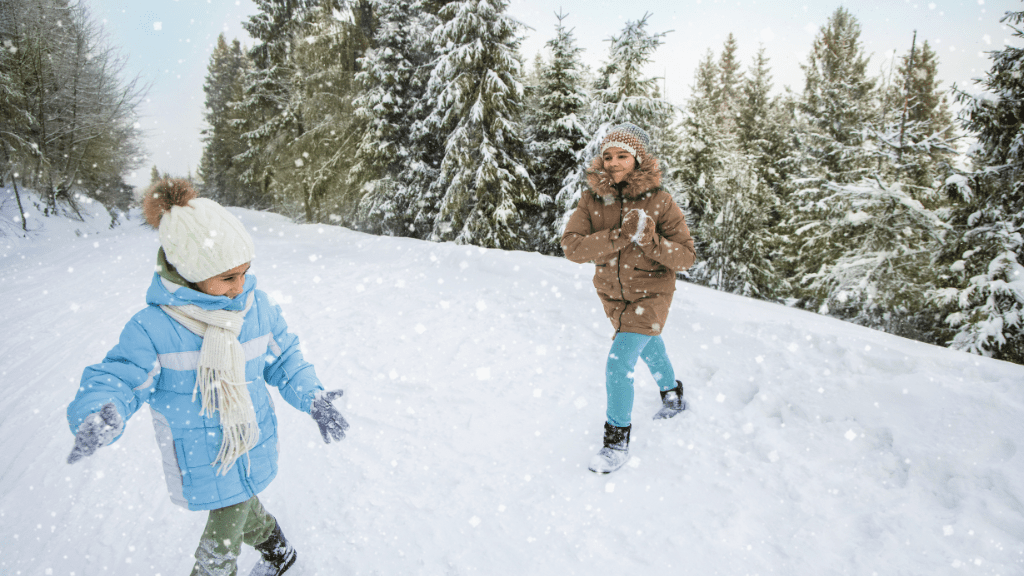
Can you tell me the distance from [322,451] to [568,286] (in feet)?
12.5

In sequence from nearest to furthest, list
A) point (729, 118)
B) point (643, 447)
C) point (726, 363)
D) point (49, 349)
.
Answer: point (643, 447) < point (726, 363) < point (49, 349) < point (729, 118)

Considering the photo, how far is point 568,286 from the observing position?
241 inches

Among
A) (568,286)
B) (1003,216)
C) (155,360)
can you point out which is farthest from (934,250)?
(155,360)

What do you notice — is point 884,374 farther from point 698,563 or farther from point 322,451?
point 322,451

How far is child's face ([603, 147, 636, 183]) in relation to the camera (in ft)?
8.98

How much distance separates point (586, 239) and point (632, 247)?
32 centimetres

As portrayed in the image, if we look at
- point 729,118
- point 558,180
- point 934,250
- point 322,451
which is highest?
point 729,118

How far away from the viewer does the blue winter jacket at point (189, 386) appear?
1.63 meters

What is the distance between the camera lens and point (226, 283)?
6.08 feet

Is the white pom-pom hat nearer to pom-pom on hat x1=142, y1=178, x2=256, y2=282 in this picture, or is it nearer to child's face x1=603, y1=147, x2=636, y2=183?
pom-pom on hat x1=142, y1=178, x2=256, y2=282

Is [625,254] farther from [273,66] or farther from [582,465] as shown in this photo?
[273,66]

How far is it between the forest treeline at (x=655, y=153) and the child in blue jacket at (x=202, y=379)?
11.9 meters

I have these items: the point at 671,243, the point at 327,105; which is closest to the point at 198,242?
the point at 671,243

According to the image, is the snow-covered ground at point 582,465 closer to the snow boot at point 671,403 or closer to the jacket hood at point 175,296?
the snow boot at point 671,403
